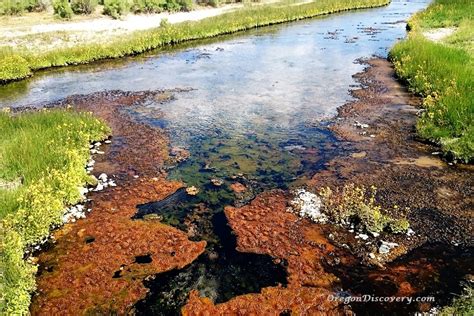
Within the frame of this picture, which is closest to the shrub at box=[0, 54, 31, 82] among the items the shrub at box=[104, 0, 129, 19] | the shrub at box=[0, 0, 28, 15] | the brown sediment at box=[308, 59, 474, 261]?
the shrub at box=[104, 0, 129, 19]

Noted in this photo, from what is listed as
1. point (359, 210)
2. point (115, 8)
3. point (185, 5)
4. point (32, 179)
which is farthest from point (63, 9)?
point (359, 210)

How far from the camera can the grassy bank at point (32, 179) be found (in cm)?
902

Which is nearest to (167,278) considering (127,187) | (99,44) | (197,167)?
(127,187)

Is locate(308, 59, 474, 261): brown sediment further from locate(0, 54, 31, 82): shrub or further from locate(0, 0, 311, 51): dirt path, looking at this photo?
locate(0, 0, 311, 51): dirt path

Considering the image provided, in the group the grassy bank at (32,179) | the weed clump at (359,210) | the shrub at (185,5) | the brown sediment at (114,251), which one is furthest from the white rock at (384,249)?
the shrub at (185,5)

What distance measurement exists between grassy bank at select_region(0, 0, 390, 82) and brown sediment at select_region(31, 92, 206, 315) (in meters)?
17.8

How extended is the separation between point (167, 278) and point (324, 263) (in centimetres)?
369

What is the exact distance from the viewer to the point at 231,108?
21078 mm

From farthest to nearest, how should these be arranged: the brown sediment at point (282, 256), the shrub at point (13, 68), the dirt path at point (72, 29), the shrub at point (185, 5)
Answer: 1. the shrub at point (185, 5)
2. the dirt path at point (72, 29)
3. the shrub at point (13, 68)
4. the brown sediment at point (282, 256)

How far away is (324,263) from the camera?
9.89m

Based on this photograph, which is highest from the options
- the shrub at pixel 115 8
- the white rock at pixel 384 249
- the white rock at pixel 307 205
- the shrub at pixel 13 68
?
the shrub at pixel 115 8

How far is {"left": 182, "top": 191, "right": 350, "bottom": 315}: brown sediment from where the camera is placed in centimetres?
866

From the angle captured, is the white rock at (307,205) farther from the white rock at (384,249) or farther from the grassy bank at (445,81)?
the grassy bank at (445,81)

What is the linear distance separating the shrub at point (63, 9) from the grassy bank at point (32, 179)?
28.0 meters
